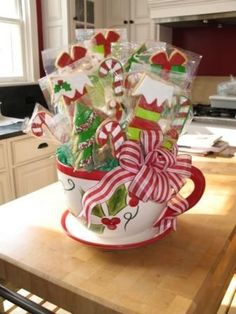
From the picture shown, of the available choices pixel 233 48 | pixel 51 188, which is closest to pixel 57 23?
pixel 233 48

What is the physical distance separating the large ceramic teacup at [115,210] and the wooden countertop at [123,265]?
41mm

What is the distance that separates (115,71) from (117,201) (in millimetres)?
253

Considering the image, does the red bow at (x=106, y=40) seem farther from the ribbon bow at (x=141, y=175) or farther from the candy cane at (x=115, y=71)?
the ribbon bow at (x=141, y=175)

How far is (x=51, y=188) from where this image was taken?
100 centimetres

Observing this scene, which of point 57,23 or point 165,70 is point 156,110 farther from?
point 57,23

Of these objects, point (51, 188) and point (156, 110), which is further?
point (51, 188)

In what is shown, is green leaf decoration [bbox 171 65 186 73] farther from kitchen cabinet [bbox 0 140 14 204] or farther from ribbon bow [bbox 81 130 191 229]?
kitchen cabinet [bbox 0 140 14 204]

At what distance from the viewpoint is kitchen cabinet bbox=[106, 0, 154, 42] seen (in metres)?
3.12

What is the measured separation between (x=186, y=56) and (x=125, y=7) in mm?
2804

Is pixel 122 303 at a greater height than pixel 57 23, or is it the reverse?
pixel 57 23

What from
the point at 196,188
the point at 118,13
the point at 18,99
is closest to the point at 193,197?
the point at 196,188

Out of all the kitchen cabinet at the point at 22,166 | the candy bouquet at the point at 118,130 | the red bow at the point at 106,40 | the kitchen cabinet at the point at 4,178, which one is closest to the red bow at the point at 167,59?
the candy bouquet at the point at 118,130

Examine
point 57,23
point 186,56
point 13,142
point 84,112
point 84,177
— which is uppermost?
point 57,23

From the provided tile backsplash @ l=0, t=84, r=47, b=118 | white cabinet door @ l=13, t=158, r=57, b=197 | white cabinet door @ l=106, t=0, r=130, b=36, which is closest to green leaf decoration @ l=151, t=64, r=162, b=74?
white cabinet door @ l=13, t=158, r=57, b=197
